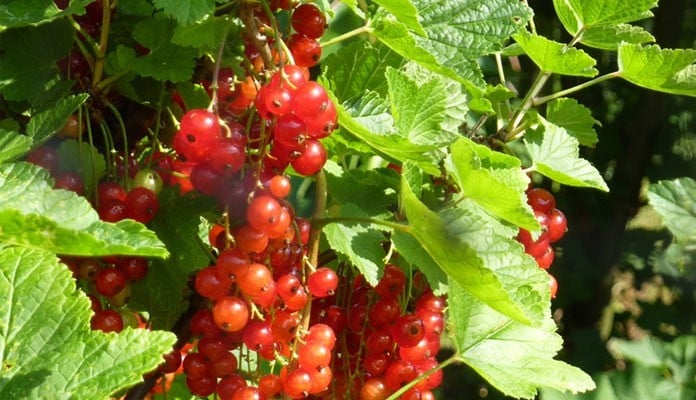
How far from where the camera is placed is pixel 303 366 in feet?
2.27

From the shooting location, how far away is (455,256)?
0.65 m

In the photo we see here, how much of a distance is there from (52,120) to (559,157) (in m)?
0.42

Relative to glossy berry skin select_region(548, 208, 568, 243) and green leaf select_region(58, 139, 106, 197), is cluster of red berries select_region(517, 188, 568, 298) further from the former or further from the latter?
green leaf select_region(58, 139, 106, 197)

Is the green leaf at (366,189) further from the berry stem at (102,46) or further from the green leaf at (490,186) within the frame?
the berry stem at (102,46)

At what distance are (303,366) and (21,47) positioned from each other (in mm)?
316

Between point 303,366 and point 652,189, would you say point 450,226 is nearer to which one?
point 303,366

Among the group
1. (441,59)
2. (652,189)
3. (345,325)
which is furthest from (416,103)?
(652,189)

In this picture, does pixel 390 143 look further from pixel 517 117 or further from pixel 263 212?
pixel 517 117

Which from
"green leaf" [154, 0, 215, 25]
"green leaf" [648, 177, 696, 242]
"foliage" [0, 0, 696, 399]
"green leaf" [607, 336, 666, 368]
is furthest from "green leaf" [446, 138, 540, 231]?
"green leaf" [607, 336, 666, 368]

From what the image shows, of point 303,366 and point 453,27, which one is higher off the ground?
point 453,27

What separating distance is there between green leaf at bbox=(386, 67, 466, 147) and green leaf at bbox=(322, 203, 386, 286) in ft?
0.24

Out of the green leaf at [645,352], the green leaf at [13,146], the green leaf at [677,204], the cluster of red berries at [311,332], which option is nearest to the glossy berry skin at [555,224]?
the cluster of red berries at [311,332]

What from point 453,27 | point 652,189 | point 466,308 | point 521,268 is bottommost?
point 652,189

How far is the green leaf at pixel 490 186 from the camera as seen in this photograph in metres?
0.68
